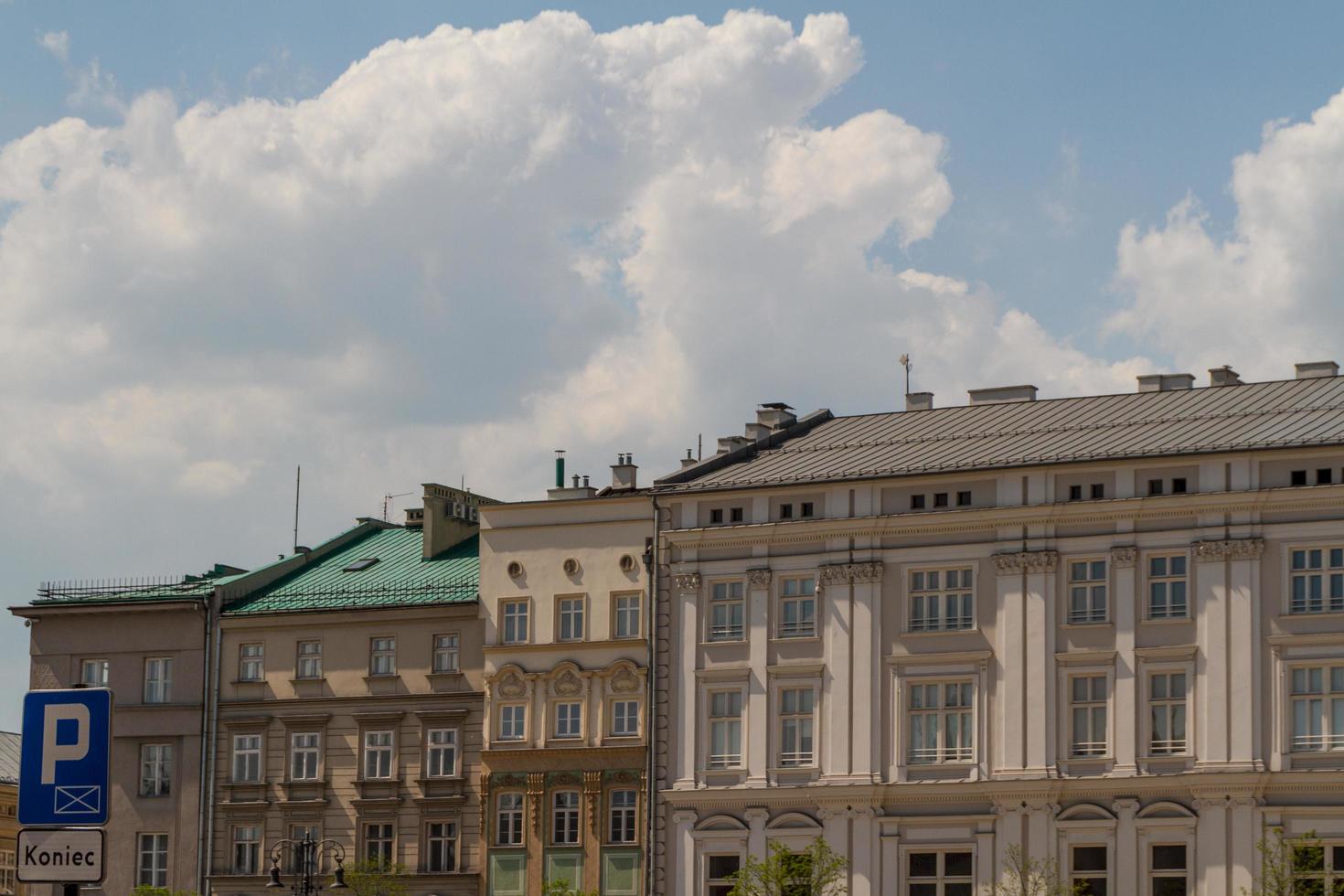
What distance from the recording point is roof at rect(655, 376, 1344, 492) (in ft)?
242

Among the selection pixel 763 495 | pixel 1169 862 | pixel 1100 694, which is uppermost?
pixel 763 495

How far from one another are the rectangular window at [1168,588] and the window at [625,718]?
16.8m

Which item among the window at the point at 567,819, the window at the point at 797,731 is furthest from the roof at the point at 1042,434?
the window at the point at 567,819

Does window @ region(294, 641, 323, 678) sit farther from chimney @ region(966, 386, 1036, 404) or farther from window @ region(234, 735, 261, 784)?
chimney @ region(966, 386, 1036, 404)

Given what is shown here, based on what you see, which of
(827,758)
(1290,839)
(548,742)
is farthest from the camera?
(548,742)

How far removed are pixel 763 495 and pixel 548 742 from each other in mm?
10613

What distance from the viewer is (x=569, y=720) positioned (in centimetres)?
8156

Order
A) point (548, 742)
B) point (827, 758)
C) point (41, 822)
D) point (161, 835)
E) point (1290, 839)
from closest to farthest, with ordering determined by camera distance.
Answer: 1. point (41, 822)
2. point (1290, 839)
3. point (827, 758)
4. point (548, 742)
5. point (161, 835)

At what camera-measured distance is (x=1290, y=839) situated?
6956cm

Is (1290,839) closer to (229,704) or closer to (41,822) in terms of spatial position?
(229,704)

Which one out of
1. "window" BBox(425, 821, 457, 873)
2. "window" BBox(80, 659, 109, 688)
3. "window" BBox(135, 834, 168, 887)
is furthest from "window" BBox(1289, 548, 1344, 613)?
"window" BBox(80, 659, 109, 688)

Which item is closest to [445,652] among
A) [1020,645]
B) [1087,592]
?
[1020,645]

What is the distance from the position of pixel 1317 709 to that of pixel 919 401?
60.2 ft

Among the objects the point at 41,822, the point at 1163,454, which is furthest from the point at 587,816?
the point at 41,822
